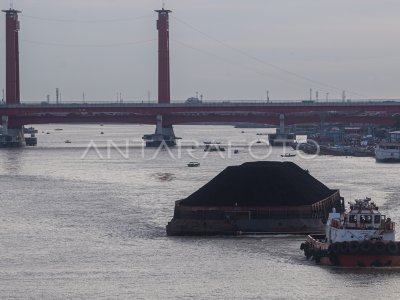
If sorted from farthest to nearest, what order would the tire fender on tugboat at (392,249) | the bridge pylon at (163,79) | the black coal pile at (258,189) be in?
the bridge pylon at (163,79) < the black coal pile at (258,189) < the tire fender on tugboat at (392,249)

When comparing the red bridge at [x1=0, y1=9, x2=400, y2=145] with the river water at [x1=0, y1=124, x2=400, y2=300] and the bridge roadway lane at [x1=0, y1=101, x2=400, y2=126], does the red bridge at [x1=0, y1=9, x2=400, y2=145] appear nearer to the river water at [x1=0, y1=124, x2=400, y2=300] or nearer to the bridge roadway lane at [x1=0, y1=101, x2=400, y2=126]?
the bridge roadway lane at [x1=0, y1=101, x2=400, y2=126]

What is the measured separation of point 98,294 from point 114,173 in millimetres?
43362

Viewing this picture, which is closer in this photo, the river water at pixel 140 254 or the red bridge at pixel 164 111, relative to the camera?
the river water at pixel 140 254

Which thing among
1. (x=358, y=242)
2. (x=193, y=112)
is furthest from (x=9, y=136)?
(x=358, y=242)

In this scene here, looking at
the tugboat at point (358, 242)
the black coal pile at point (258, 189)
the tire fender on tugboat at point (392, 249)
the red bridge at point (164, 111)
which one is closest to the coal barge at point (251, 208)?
the black coal pile at point (258, 189)

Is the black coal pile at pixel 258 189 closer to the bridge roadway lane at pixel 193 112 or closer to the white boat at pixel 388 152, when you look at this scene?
the white boat at pixel 388 152

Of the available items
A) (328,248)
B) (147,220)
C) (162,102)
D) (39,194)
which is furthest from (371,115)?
(328,248)

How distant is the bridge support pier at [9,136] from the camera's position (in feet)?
367

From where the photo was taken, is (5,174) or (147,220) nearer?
(147,220)

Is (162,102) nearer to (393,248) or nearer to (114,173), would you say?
(114,173)

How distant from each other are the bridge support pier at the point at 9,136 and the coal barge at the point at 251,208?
71.8 meters

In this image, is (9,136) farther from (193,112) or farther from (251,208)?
(251,208)

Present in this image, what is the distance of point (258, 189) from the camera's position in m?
40.6

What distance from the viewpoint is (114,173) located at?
2901 inches
